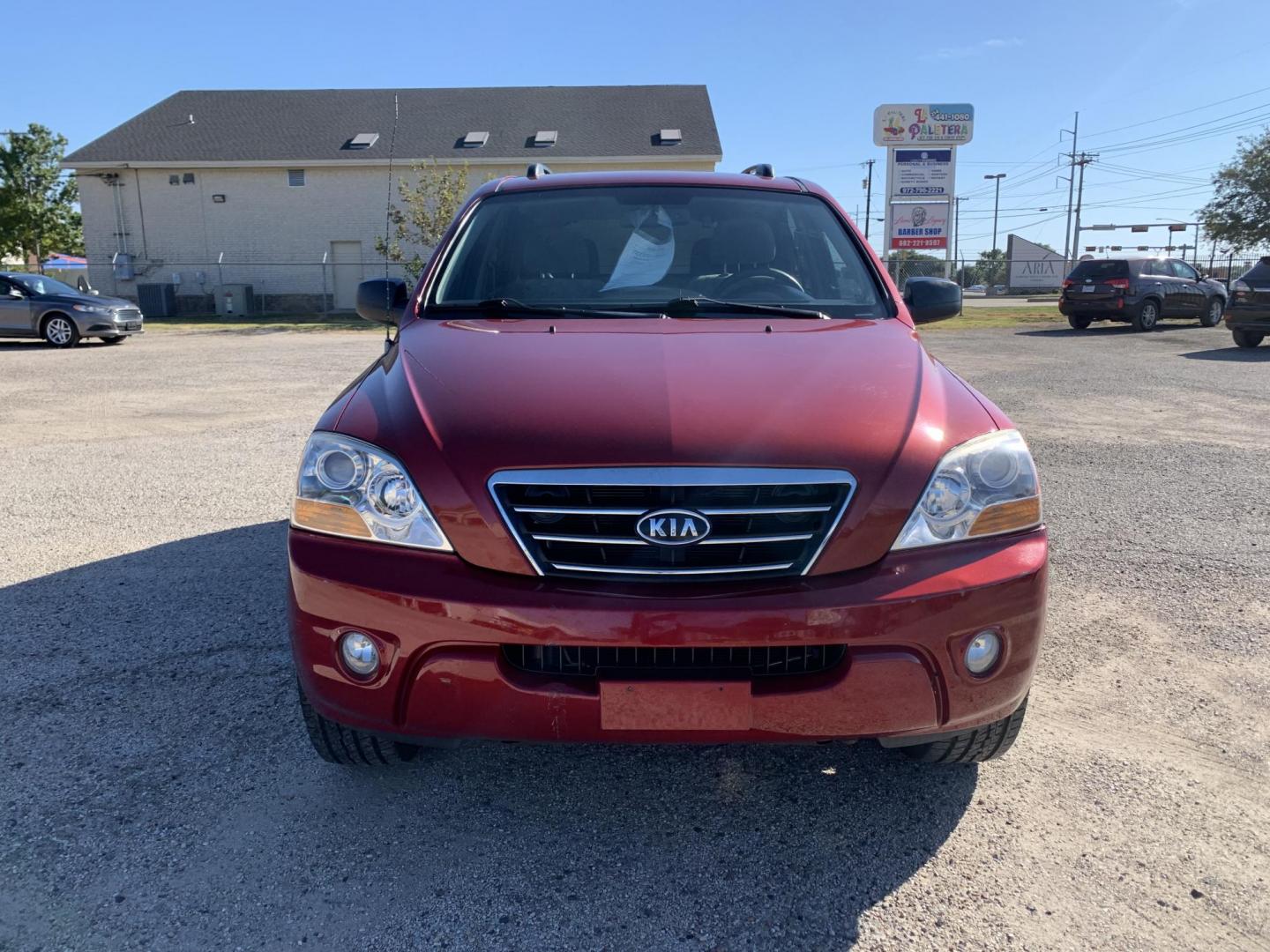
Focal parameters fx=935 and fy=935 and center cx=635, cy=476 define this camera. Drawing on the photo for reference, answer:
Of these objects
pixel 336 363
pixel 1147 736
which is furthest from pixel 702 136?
pixel 1147 736

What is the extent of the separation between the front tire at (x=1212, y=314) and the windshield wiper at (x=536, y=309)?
24062 mm

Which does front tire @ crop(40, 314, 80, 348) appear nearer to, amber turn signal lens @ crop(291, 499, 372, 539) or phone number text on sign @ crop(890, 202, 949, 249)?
amber turn signal lens @ crop(291, 499, 372, 539)

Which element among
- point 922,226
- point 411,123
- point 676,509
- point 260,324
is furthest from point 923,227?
point 676,509

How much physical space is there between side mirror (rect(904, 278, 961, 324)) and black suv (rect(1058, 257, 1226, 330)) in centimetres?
2018

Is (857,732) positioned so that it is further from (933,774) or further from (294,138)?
(294,138)

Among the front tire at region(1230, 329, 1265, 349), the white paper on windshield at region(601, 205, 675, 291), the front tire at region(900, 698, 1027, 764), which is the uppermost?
the white paper on windshield at region(601, 205, 675, 291)

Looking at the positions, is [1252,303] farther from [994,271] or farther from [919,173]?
[994,271]

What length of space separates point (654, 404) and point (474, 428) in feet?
1.44

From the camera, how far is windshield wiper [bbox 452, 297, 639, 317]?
308 centimetres

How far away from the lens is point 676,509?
2098 mm

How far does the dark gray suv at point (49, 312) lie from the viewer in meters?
17.3

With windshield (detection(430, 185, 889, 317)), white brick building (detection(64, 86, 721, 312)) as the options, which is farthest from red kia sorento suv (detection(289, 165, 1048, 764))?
white brick building (detection(64, 86, 721, 312))

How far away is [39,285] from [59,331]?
0.98 meters

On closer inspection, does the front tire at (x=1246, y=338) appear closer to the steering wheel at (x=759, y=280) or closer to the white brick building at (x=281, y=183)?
the steering wheel at (x=759, y=280)
